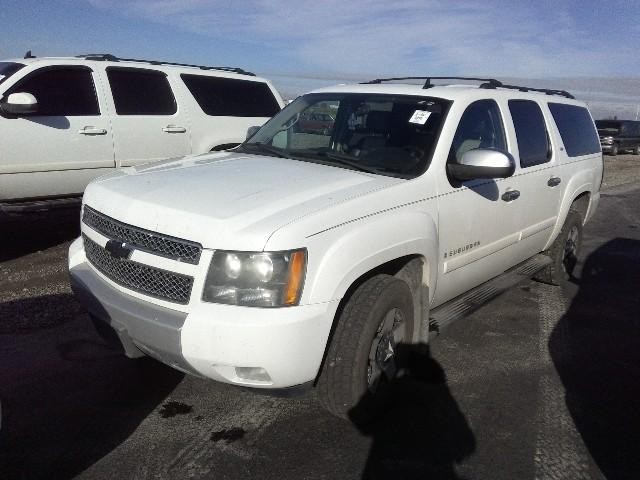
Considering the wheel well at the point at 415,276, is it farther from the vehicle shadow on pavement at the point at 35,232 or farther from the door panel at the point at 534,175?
the vehicle shadow on pavement at the point at 35,232

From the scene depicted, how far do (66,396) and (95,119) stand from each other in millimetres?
4094

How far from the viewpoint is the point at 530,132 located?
459 centimetres

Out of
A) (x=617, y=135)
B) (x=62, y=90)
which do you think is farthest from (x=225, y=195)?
(x=617, y=135)

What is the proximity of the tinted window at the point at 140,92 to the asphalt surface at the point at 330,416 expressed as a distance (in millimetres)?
2973

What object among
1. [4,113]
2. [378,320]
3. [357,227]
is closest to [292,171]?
[357,227]

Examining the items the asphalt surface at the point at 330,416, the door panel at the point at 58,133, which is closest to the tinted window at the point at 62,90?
the door panel at the point at 58,133

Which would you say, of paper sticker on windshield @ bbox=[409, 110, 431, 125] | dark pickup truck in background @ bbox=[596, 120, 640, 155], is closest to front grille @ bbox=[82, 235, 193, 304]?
paper sticker on windshield @ bbox=[409, 110, 431, 125]

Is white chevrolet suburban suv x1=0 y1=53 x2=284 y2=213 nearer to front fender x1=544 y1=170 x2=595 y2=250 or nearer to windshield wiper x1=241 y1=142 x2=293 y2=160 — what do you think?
windshield wiper x1=241 y1=142 x2=293 y2=160

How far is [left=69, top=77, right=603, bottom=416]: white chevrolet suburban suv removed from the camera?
2482 millimetres

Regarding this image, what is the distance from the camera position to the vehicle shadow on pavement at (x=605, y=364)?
3008 millimetres

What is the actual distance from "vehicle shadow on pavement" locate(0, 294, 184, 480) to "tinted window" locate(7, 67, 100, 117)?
296cm

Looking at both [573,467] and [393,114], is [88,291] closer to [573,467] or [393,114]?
[393,114]

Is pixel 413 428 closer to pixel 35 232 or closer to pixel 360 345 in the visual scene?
pixel 360 345

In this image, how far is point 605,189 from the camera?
47.1 ft
